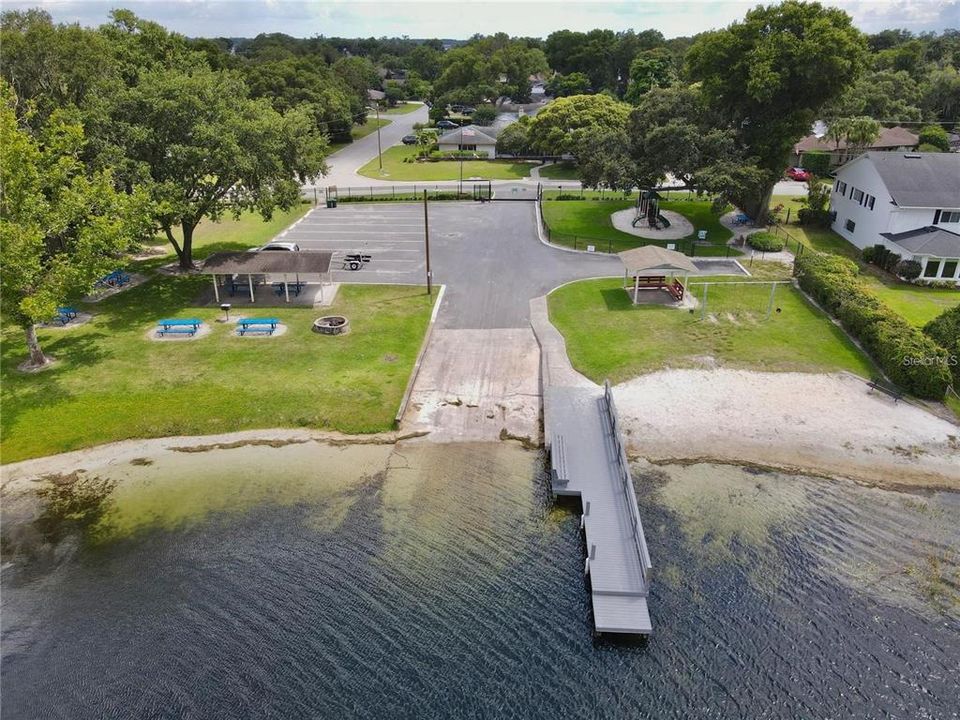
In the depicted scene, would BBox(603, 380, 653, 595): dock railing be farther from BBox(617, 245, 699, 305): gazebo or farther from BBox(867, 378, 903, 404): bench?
BBox(867, 378, 903, 404): bench

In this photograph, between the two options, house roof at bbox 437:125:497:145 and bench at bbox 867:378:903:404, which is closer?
bench at bbox 867:378:903:404

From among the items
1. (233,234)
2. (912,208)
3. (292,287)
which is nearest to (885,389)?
(912,208)

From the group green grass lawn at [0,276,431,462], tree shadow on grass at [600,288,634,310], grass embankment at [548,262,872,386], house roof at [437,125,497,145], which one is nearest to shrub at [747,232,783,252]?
grass embankment at [548,262,872,386]

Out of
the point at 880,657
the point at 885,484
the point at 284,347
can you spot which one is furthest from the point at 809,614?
the point at 284,347

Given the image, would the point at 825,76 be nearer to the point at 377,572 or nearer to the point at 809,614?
the point at 809,614

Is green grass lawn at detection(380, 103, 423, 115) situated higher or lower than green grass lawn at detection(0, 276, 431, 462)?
higher

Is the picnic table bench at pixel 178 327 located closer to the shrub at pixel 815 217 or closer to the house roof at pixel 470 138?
the shrub at pixel 815 217

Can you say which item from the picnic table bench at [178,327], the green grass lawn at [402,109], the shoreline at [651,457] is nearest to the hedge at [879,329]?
the shoreline at [651,457]
